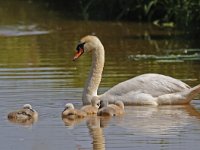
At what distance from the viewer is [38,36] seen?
75.4 ft

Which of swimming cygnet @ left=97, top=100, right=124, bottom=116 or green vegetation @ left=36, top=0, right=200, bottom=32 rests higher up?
green vegetation @ left=36, top=0, right=200, bottom=32

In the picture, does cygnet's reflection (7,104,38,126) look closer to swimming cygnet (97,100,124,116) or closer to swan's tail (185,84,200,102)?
swimming cygnet (97,100,124,116)

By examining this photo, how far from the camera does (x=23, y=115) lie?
1166 cm

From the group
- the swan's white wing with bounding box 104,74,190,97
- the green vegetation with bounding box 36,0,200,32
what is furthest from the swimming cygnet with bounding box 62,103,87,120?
the green vegetation with bounding box 36,0,200,32

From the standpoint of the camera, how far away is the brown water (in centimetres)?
1036

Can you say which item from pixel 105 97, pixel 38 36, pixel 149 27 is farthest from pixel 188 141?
pixel 149 27

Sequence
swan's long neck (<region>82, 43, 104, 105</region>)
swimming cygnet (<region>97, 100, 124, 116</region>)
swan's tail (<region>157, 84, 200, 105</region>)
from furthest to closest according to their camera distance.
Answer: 1. swan's long neck (<region>82, 43, 104, 105</region>)
2. swan's tail (<region>157, 84, 200, 105</region>)
3. swimming cygnet (<region>97, 100, 124, 116</region>)

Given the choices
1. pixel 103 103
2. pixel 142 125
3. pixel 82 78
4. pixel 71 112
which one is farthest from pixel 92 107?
pixel 82 78

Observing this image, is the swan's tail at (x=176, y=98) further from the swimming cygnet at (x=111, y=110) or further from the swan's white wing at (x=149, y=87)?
the swimming cygnet at (x=111, y=110)

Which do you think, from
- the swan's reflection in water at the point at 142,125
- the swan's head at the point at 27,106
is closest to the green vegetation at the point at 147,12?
the swan's reflection in water at the point at 142,125

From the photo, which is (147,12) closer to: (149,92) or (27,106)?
(149,92)

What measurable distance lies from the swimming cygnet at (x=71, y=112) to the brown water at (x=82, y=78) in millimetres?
124

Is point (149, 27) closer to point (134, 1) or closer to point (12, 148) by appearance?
point (134, 1)

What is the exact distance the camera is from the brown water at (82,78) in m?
10.4
